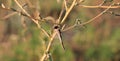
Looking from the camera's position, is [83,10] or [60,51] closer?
[60,51]

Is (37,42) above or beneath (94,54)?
above

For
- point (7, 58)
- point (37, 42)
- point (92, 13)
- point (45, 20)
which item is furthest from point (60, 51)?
point (45, 20)

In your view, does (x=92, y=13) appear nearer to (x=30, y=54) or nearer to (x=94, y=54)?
(x=94, y=54)

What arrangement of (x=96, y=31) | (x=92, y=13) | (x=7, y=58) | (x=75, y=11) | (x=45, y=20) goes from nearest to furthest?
(x=45, y=20), (x=7, y=58), (x=96, y=31), (x=92, y=13), (x=75, y=11)

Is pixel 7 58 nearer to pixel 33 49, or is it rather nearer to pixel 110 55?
pixel 33 49

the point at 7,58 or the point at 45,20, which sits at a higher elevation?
the point at 45,20

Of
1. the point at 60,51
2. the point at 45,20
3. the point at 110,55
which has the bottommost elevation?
the point at 110,55

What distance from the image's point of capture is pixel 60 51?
13.7 ft

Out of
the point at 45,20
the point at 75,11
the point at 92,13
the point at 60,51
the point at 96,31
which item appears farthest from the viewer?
the point at 75,11

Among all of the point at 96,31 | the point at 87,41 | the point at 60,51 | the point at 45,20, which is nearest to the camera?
the point at 45,20

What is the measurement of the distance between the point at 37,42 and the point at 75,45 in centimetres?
161

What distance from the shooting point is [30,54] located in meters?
4.37

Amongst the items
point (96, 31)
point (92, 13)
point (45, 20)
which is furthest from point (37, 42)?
point (45, 20)

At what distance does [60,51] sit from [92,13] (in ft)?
7.92
